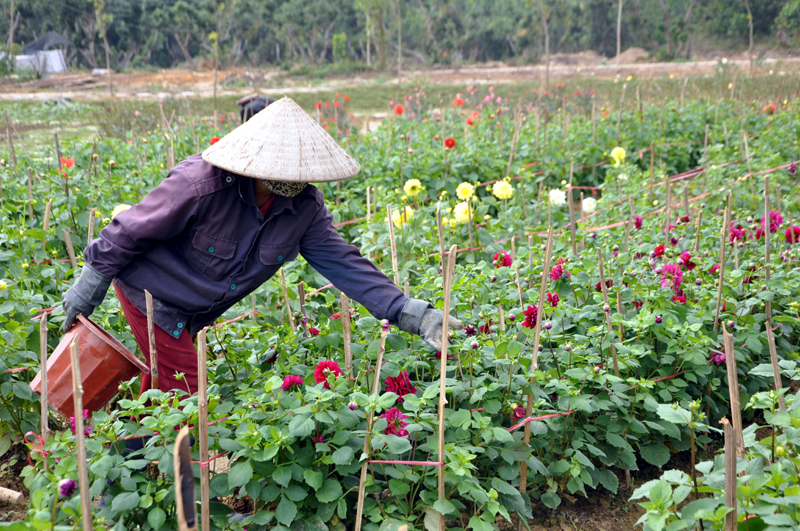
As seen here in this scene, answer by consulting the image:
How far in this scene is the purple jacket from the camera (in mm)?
1968

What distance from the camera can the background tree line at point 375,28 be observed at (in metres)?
33.6

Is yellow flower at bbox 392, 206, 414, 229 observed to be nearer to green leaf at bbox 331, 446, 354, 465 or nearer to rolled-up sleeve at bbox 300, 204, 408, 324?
rolled-up sleeve at bbox 300, 204, 408, 324

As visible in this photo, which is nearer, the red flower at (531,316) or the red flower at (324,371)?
the red flower at (324,371)

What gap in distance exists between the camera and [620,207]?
408cm

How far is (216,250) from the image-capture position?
2.08 m

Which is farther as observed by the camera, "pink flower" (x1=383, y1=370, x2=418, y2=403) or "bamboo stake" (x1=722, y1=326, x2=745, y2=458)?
"pink flower" (x1=383, y1=370, x2=418, y2=403)

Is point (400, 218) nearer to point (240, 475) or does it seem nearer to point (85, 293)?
point (85, 293)

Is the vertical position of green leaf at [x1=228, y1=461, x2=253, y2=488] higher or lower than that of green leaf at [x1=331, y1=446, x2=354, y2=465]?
lower

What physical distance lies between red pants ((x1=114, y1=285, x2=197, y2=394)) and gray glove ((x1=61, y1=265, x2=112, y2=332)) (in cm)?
18

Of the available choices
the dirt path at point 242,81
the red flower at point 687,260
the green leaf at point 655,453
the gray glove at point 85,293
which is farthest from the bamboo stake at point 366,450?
the dirt path at point 242,81

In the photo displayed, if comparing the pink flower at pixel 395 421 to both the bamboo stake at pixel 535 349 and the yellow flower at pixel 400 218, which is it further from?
the yellow flower at pixel 400 218

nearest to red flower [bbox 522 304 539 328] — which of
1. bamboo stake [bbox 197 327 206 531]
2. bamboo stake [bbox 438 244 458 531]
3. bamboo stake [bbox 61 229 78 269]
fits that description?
bamboo stake [bbox 438 244 458 531]

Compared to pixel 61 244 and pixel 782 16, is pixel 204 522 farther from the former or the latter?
pixel 782 16

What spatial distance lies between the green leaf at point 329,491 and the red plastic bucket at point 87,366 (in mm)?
730
